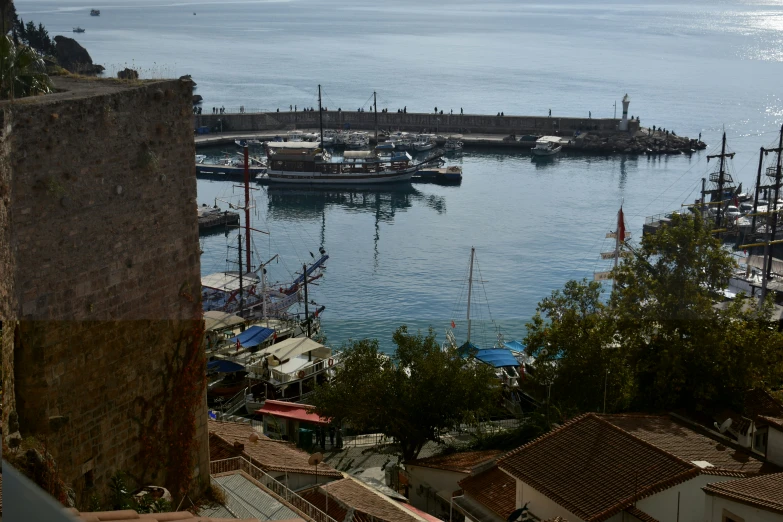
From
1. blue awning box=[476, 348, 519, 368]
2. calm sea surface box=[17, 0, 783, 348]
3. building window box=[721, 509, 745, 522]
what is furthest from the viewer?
calm sea surface box=[17, 0, 783, 348]

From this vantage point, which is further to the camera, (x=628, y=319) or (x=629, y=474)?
(x=628, y=319)

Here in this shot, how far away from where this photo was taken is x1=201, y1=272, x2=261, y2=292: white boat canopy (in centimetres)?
2953

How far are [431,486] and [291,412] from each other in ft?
15.4

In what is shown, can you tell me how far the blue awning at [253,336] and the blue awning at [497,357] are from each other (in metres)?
5.46

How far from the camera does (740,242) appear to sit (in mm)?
39531

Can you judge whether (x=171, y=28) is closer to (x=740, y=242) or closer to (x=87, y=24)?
(x=87, y=24)

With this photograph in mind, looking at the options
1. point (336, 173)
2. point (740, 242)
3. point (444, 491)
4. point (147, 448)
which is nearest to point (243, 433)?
point (444, 491)

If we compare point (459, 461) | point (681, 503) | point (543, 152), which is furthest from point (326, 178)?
point (681, 503)

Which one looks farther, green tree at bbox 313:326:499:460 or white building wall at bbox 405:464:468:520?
green tree at bbox 313:326:499:460

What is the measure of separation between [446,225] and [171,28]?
121 metres

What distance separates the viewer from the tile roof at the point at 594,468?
9438 millimetres

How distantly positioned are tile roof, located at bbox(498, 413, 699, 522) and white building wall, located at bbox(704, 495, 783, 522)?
0.42 meters

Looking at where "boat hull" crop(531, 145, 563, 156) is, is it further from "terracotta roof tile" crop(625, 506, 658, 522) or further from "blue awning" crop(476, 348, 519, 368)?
"terracotta roof tile" crop(625, 506, 658, 522)

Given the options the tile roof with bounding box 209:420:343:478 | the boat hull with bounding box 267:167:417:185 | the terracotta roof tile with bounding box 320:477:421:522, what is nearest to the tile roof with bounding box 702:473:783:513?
the terracotta roof tile with bounding box 320:477:421:522
